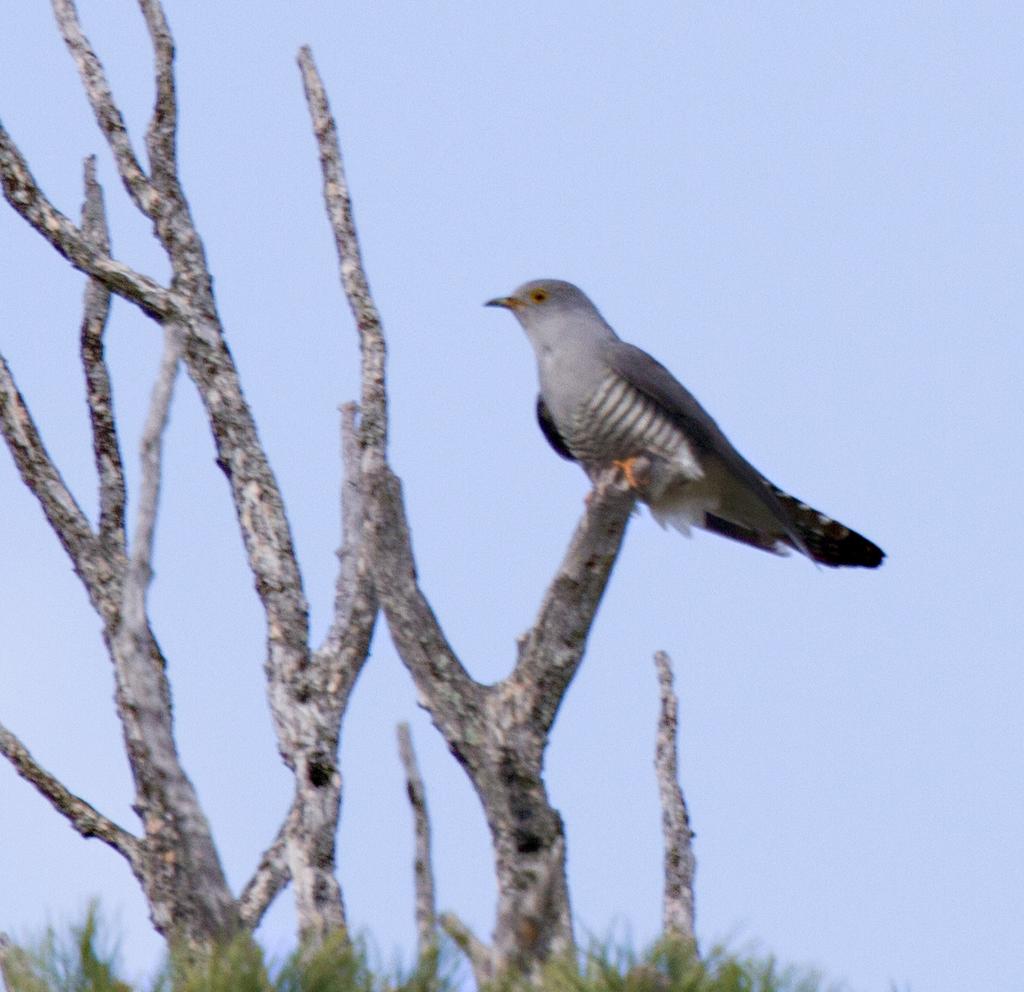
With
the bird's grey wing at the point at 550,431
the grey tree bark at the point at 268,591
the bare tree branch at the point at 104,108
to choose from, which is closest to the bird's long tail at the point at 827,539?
the bird's grey wing at the point at 550,431

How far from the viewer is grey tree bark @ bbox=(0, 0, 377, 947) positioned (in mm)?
4633

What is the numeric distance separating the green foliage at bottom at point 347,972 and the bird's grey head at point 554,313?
12.8ft

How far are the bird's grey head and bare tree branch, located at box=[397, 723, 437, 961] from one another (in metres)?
2.73

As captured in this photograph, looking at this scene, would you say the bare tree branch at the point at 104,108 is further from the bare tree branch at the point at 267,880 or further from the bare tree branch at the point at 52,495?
the bare tree branch at the point at 267,880

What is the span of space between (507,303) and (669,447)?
3.40 feet

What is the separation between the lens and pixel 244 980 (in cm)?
262

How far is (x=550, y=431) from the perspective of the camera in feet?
21.6

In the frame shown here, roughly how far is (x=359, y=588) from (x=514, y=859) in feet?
3.49

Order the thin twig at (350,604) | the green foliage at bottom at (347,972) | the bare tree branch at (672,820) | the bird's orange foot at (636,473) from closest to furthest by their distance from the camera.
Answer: the green foliage at bottom at (347,972), the bare tree branch at (672,820), the bird's orange foot at (636,473), the thin twig at (350,604)

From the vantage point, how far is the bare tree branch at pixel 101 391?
5.15 meters

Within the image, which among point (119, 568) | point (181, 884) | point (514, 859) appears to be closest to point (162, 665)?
point (119, 568)

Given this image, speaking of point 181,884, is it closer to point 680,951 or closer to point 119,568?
point 119,568

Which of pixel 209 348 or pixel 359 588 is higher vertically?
pixel 209 348

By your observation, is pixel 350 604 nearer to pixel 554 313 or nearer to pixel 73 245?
pixel 73 245
